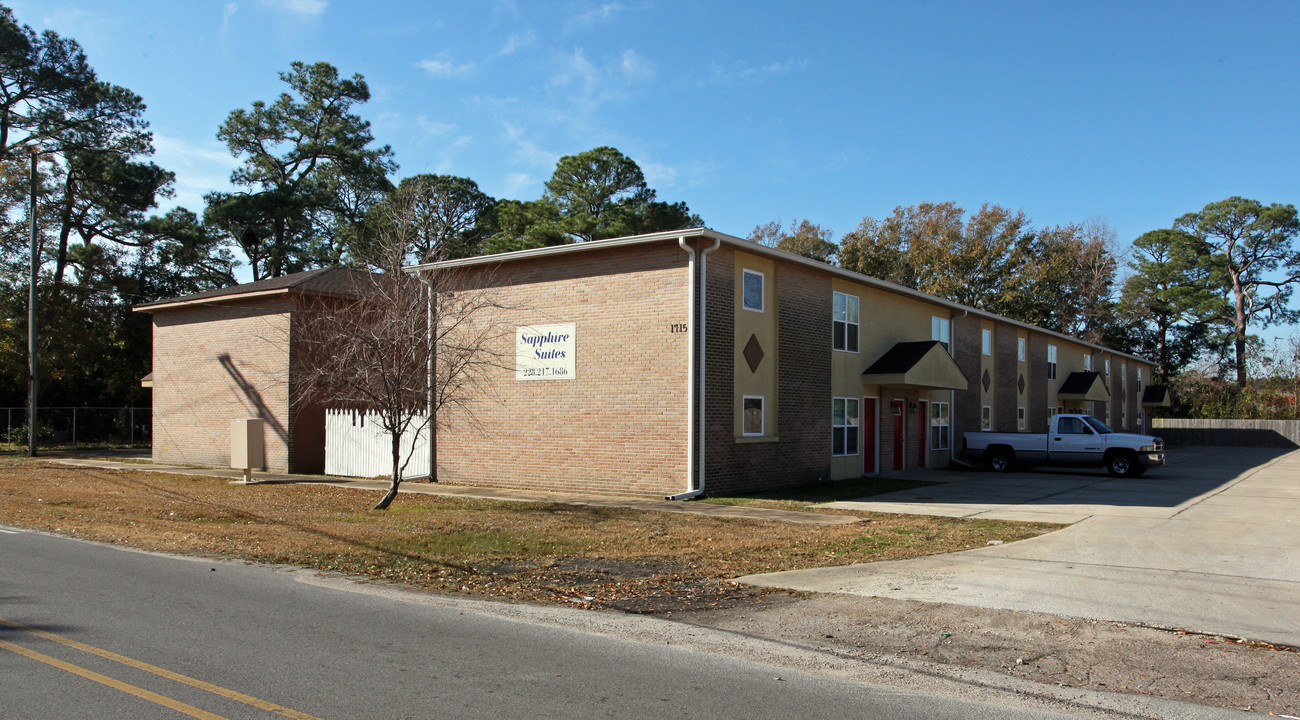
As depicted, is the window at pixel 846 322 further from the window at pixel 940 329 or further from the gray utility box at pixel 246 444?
the gray utility box at pixel 246 444

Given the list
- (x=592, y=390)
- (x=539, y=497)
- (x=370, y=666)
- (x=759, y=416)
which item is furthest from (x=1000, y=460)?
(x=370, y=666)

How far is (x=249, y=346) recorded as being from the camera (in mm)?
25609

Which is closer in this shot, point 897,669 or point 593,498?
point 897,669

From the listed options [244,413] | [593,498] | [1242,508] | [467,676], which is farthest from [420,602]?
[244,413]

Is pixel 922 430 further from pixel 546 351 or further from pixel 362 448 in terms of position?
pixel 362 448

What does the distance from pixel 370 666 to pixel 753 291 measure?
46.9 feet

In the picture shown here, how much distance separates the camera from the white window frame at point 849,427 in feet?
73.0

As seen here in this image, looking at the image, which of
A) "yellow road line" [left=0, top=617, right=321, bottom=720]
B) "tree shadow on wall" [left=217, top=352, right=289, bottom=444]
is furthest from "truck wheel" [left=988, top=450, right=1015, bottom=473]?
"yellow road line" [left=0, top=617, right=321, bottom=720]

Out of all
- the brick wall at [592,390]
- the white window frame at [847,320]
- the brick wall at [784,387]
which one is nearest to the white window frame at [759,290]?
the brick wall at [784,387]

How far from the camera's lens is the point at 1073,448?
2655cm

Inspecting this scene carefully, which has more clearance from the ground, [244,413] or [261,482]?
[244,413]

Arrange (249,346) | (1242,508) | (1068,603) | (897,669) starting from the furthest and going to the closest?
(249,346) < (1242,508) < (1068,603) < (897,669)

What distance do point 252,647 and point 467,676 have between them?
1.89m

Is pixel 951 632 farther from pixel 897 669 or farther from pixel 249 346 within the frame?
pixel 249 346
